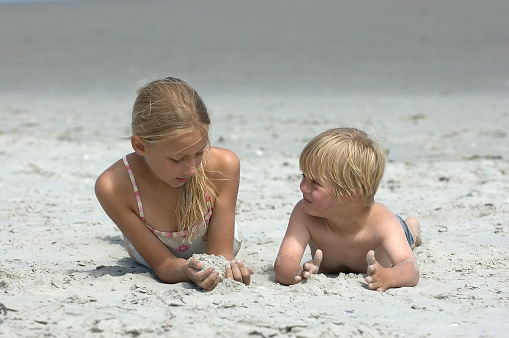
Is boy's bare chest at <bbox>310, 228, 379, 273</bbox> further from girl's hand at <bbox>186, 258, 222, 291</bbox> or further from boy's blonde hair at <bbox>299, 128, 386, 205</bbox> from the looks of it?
girl's hand at <bbox>186, 258, 222, 291</bbox>

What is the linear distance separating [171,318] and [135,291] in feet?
1.43

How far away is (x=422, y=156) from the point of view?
19.7 ft

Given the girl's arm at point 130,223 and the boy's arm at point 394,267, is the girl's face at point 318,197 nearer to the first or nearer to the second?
the boy's arm at point 394,267

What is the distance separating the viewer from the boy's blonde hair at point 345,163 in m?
2.91

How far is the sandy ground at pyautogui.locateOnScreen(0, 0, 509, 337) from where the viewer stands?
247cm

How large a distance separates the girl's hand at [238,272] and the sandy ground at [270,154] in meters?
0.07

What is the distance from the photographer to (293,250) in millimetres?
3047

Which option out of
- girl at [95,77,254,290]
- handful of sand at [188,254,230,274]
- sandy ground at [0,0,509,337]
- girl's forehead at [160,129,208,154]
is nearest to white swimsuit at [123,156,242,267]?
girl at [95,77,254,290]

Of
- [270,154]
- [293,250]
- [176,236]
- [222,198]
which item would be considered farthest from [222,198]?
[270,154]

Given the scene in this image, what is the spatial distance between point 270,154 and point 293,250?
3.17 m

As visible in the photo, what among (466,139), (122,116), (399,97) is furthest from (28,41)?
(466,139)

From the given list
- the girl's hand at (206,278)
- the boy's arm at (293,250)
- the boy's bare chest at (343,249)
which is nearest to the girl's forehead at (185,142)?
the girl's hand at (206,278)

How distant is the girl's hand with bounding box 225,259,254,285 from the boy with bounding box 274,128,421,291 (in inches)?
6.5

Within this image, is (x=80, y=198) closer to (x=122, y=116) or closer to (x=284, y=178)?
(x=284, y=178)
